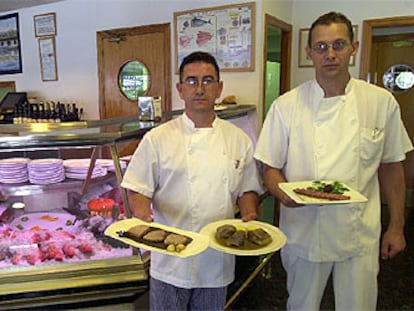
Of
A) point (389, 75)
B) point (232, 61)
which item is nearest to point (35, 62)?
point (232, 61)

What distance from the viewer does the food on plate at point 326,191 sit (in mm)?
1334

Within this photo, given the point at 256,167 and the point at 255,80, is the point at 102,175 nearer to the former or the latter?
the point at 256,167

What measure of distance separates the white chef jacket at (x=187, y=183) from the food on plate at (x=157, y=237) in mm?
167

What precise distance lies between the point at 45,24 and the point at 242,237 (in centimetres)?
450

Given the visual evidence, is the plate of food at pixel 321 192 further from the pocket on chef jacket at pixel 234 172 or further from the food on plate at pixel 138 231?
the food on plate at pixel 138 231

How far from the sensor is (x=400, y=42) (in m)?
4.51

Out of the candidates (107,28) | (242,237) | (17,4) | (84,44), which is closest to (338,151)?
(242,237)

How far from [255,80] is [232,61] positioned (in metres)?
0.29

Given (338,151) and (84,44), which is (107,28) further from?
(338,151)

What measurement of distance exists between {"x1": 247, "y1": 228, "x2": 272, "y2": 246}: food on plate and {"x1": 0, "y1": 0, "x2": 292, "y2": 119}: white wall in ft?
7.66

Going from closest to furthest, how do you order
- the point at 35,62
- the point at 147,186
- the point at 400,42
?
the point at 147,186
the point at 400,42
the point at 35,62

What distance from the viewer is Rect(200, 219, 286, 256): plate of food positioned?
1.29 metres

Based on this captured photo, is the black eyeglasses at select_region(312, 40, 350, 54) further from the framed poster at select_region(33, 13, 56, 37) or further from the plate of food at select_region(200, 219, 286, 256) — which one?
the framed poster at select_region(33, 13, 56, 37)

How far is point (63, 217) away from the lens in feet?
6.04
